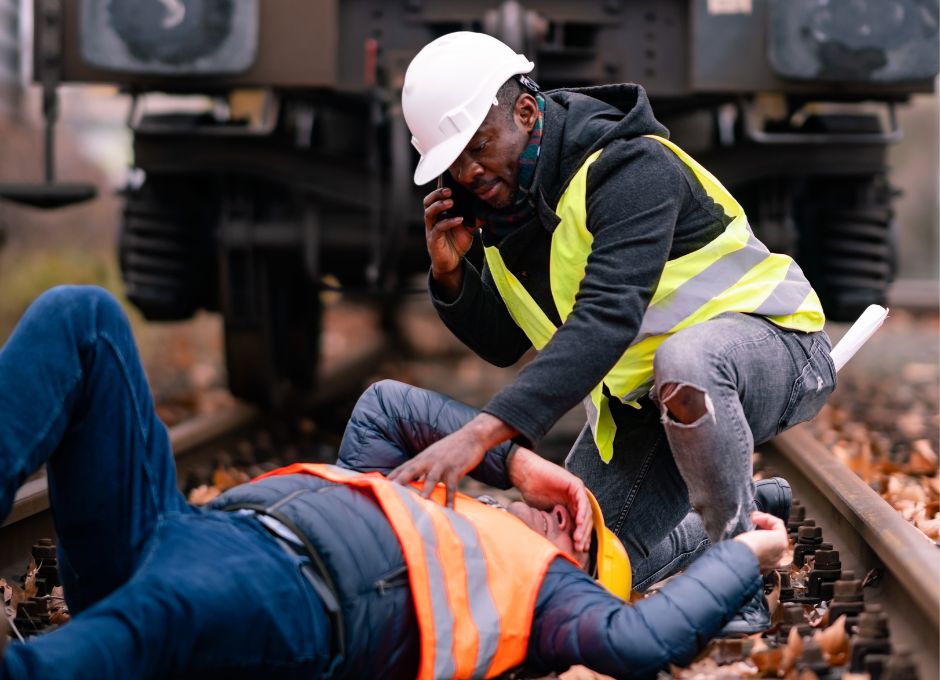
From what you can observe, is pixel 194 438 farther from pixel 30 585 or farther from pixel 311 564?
pixel 311 564

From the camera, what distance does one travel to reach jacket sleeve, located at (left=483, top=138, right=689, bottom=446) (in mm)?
2900

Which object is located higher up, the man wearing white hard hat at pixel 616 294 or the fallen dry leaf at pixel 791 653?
the man wearing white hard hat at pixel 616 294

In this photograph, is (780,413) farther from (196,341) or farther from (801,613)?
(196,341)

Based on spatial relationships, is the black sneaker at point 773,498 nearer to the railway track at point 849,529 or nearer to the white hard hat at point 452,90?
the railway track at point 849,529

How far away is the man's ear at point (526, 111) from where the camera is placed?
3.17 metres

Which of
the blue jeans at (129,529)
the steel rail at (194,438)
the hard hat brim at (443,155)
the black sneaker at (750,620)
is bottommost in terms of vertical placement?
the steel rail at (194,438)

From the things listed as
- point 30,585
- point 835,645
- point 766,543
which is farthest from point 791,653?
point 30,585

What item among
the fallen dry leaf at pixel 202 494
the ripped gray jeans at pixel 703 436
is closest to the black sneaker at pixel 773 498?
the ripped gray jeans at pixel 703 436

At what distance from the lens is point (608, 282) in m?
2.99

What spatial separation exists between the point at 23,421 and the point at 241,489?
20.6 inches

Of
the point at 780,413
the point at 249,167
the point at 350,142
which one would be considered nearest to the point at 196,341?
the point at 350,142

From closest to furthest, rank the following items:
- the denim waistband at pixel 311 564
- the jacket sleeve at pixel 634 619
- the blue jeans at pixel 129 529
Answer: the blue jeans at pixel 129 529
the denim waistband at pixel 311 564
the jacket sleeve at pixel 634 619

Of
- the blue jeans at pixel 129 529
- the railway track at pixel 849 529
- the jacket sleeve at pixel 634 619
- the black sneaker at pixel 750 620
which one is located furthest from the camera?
the black sneaker at pixel 750 620

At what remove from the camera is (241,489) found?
266 cm
